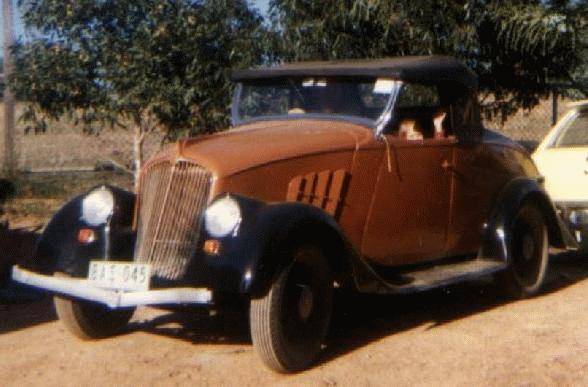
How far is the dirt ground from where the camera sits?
18.4ft

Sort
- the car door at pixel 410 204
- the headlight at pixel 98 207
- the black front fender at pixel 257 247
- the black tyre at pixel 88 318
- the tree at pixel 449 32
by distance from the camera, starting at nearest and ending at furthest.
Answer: the black front fender at pixel 257 247
the headlight at pixel 98 207
the black tyre at pixel 88 318
the car door at pixel 410 204
the tree at pixel 449 32

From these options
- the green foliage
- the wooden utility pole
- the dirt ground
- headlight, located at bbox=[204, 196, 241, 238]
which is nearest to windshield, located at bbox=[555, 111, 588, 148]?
the dirt ground

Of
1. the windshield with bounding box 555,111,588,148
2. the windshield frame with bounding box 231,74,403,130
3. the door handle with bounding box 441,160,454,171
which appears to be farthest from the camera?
the windshield with bounding box 555,111,588,148

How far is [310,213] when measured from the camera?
18.9 feet

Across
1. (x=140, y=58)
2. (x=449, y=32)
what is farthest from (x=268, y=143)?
(x=449, y=32)

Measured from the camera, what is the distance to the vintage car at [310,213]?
5.59m

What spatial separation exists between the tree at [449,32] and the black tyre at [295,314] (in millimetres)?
4062

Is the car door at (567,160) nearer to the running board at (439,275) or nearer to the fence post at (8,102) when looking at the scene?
the running board at (439,275)

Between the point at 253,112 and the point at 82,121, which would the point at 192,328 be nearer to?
the point at 253,112

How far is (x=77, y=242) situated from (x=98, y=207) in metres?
0.27

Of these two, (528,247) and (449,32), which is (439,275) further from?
(449,32)

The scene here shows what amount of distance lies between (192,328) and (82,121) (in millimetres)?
4159

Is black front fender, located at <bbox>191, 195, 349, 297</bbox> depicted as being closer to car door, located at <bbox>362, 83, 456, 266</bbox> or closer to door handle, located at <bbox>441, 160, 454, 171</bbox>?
car door, located at <bbox>362, 83, 456, 266</bbox>

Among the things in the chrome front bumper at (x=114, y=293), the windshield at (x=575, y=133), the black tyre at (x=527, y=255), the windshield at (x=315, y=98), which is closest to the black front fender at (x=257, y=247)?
the chrome front bumper at (x=114, y=293)
